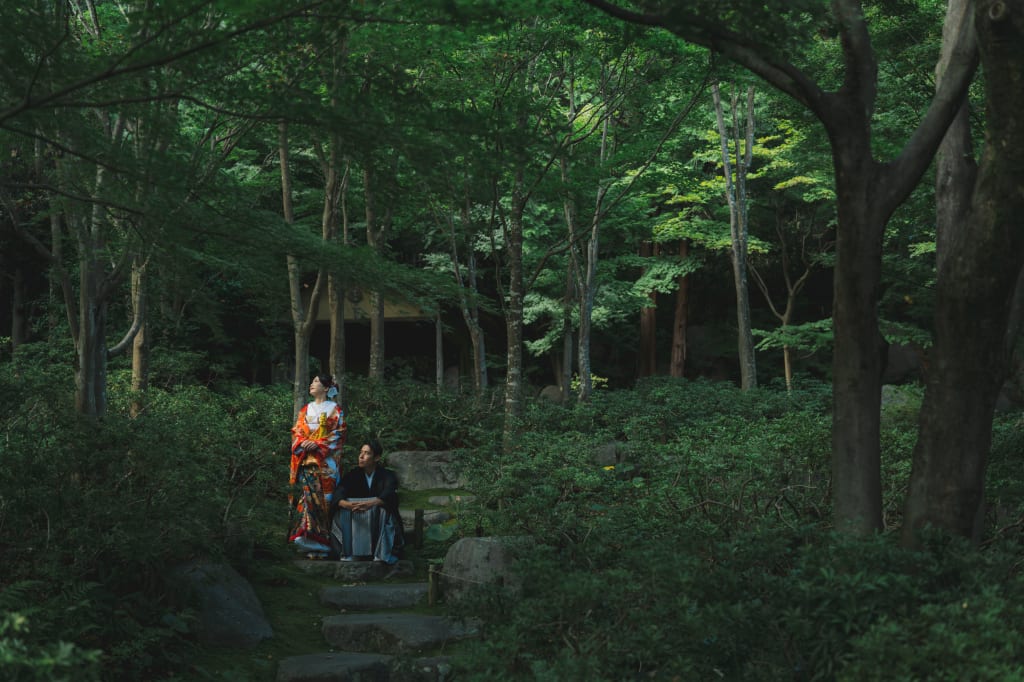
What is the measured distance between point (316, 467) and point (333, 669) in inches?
161

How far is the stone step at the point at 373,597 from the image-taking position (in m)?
8.55

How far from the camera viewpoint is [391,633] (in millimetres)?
7422

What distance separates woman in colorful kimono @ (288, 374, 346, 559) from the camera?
33.9 feet

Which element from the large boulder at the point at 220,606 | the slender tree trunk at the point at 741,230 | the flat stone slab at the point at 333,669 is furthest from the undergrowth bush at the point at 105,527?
the slender tree trunk at the point at 741,230

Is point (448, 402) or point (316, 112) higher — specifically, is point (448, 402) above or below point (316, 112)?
below

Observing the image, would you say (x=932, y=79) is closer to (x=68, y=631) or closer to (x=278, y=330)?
(x=68, y=631)

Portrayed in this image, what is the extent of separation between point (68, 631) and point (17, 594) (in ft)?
1.93

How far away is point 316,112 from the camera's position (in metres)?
5.20

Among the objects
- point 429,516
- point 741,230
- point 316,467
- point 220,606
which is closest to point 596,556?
point 220,606

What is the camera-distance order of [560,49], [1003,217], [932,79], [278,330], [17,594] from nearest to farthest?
[17,594], [1003,217], [932,79], [560,49], [278,330]

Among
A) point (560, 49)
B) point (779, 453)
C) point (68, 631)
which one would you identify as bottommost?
point (68, 631)

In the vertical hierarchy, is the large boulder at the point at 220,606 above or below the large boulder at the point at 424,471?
below

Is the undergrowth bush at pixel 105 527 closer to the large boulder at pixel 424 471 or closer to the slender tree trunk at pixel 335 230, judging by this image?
the slender tree trunk at pixel 335 230

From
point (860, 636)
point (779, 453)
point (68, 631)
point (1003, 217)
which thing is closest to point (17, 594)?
point (68, 631)
